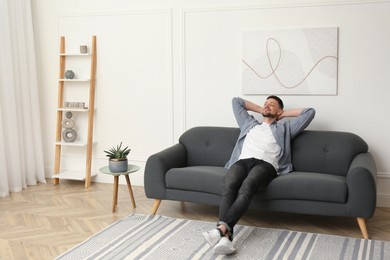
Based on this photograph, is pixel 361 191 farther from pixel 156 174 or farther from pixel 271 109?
pixel 156 174

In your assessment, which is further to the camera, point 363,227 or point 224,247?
point 363,227

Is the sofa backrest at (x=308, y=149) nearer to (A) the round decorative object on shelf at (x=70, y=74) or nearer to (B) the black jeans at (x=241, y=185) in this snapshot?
(B) the black jeans at (x=241, y=185)

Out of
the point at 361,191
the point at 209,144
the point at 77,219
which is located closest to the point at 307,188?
the point at 361,191

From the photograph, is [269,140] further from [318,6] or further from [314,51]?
[318,6]

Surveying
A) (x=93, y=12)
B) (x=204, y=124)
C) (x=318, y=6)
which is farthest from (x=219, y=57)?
(x=93, y=12)

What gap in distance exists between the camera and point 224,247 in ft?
10.7

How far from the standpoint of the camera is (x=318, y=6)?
454 cm

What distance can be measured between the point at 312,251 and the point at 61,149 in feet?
11.2

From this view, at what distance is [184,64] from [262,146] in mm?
1417

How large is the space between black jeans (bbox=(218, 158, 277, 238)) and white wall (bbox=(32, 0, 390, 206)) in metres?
1.00

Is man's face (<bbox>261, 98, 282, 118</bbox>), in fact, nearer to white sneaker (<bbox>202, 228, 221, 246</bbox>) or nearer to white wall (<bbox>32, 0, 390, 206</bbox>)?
white wall (<bbox>32, 0, 390, 206</bbox>)

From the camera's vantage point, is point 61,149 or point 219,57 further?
point 61,149

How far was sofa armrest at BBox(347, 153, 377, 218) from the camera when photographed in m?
3.57

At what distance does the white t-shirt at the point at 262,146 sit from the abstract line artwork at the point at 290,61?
24.5 inches
